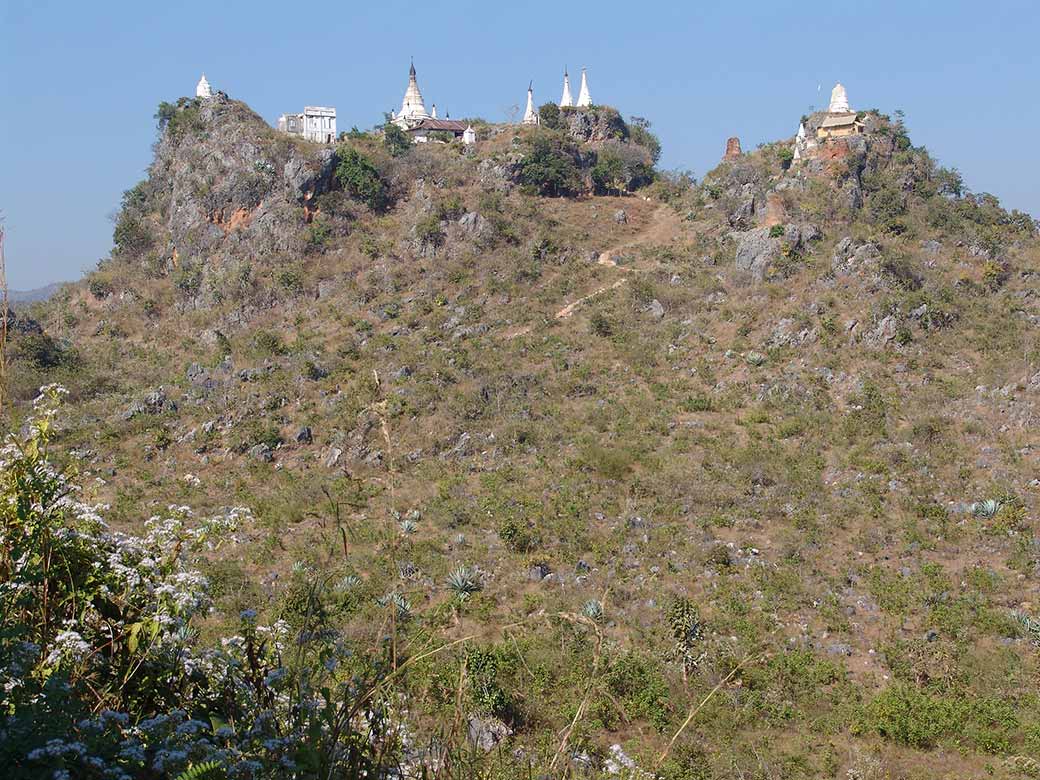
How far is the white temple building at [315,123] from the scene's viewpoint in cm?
4016

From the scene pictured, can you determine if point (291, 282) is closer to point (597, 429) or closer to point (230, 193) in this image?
point (230, 193)

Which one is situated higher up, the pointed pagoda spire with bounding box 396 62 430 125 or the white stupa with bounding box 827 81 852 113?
the pointed pagoda spire with bounding box 396 62 430 125

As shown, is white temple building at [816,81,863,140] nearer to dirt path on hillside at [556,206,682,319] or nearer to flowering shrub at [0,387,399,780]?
dirt path on hillside at [556,206,682,319]

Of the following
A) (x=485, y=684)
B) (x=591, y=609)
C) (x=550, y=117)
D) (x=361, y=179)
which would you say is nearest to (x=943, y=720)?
(x=591, y=609)

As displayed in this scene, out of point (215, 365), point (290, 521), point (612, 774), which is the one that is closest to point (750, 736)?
point (612, 774)

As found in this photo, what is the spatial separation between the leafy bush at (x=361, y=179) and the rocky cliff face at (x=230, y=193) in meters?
0.47

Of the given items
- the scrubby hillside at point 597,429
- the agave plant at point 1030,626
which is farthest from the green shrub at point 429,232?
the agave plant at point 1030,626

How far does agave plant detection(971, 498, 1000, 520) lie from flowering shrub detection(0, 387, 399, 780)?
13.8 meters

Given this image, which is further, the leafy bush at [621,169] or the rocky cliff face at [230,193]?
the leafy bush at [621,169]

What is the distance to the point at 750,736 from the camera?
9516 mm

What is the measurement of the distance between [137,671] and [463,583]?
32.5 ft

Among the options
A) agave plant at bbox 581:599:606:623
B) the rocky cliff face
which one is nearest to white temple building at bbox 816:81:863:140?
the rocky cliff face

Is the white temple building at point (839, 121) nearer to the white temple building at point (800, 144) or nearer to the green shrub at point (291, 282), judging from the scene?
the white temple building at point (800, 144)

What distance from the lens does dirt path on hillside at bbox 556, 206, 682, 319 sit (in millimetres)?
25500
